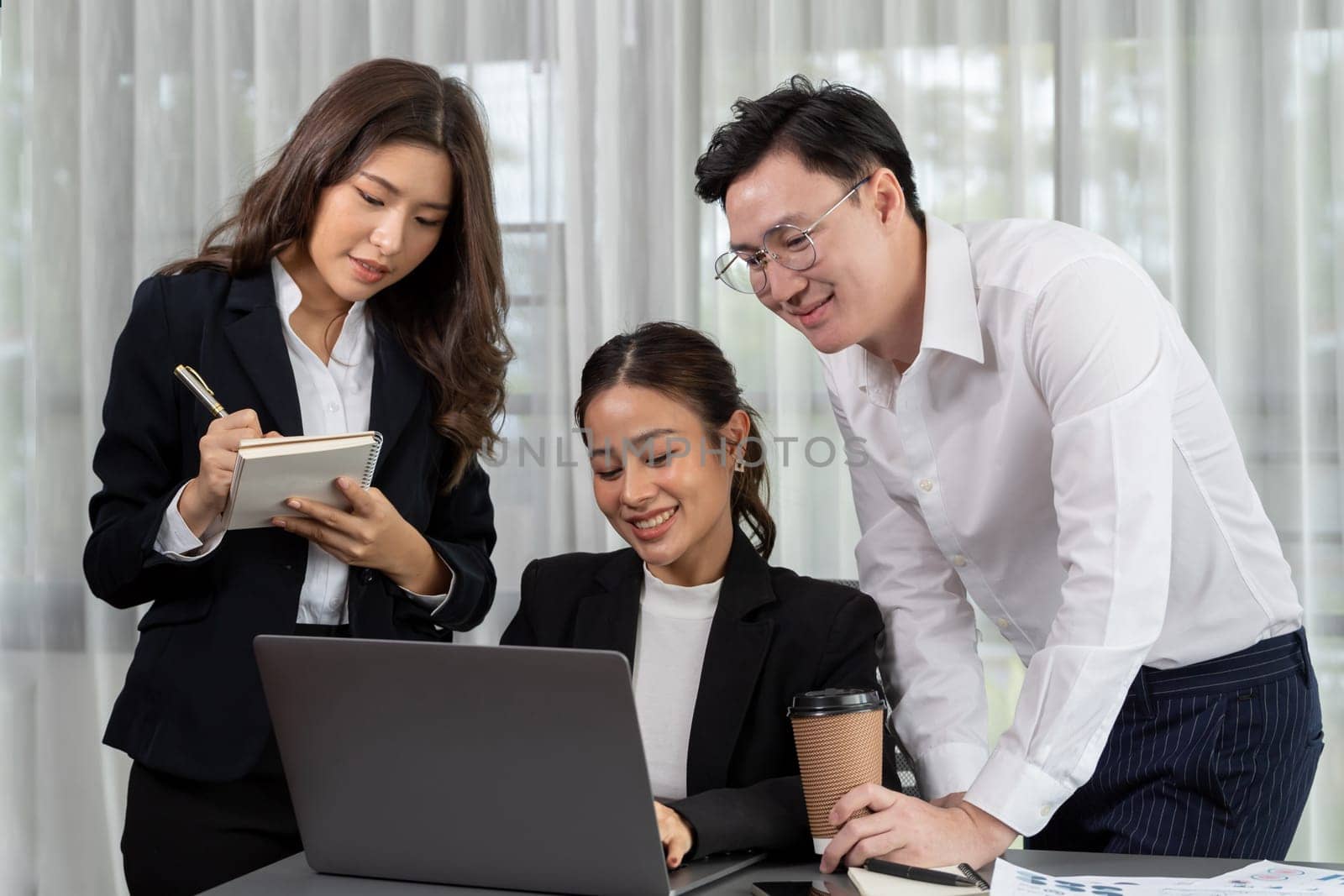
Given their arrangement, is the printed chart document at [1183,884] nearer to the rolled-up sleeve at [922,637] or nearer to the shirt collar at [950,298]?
the rolled-up sleeve at [922,637]

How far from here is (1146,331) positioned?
4.18ft

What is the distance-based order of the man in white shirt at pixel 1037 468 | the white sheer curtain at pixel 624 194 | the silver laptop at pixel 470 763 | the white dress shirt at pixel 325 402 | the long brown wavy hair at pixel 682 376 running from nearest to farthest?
the silver laptop at pixel 470 763
the man in white shirt at pixel 1037 468
the white dress shirt at pixel 325 402
the long brown wavy hair at pixel 682 376
the white sheer curtain at pixel 624 194

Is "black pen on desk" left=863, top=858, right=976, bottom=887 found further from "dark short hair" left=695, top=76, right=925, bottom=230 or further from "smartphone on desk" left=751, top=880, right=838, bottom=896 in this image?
"dark short hair" left=695, top=76, right=925, bottom=230

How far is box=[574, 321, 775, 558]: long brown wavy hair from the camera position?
1776mm

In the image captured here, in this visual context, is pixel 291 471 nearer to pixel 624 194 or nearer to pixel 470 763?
pixel 470 763

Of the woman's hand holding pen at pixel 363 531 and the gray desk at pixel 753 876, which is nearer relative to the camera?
the gray desk at pixel 753 876

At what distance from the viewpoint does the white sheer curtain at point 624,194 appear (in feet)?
8.20

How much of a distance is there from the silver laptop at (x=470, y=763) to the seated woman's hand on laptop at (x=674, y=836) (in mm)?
40

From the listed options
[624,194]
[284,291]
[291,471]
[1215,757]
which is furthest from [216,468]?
[624,194]

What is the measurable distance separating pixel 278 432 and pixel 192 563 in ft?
0.62

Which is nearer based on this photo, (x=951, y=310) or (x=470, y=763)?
(x=470, y=763)

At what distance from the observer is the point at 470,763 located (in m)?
1.09

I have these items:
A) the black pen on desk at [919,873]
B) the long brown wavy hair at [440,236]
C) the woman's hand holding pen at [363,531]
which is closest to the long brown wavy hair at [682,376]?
the long brown wavy hair at [440,236]

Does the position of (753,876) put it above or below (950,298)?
below
